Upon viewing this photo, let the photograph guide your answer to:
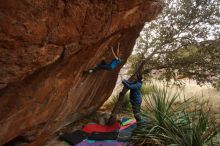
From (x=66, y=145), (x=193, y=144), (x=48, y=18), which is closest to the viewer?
(x=48, y=18)

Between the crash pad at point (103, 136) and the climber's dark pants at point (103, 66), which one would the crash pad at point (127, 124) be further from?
the climber's dark pants at point (103, 66)

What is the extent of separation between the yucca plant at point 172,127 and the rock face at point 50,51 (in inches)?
86.3

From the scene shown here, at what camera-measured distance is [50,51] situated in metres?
5.08

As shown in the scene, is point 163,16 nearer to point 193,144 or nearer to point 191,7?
point 191,7

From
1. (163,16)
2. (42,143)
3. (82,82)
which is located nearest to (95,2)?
(82,82)

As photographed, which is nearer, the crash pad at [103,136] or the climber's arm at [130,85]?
the climber's arm at [130,85]

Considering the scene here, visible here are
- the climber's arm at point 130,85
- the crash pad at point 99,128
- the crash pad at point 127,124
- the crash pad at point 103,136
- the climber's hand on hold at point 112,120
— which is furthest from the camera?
the climber's hand on hold at point 112,120

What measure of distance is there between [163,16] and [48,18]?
803cm

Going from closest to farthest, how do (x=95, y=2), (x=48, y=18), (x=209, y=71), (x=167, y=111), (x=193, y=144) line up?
(x=48, y=18) < (x=95, y=2) < (x=193, y=144) < (x=167, y=111) < (x=209, y=71)

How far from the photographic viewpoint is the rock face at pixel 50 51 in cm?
429

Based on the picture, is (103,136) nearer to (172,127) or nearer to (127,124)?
(127,124)

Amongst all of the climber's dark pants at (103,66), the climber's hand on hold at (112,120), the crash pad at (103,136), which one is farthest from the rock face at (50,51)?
the climber's hand on hold at (112,120)

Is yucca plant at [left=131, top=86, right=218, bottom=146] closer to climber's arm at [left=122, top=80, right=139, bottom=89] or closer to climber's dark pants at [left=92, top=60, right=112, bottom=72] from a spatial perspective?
climber's arm at [left=122, top=80, right=139, bottom=89]

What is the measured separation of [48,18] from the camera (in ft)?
14.9
